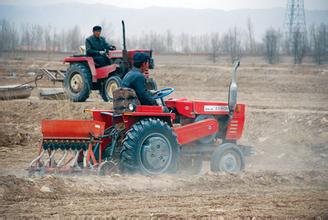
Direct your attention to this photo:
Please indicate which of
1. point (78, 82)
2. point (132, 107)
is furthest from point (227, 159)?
point (78, 82)

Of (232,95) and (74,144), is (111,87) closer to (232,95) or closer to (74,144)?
(232,95)

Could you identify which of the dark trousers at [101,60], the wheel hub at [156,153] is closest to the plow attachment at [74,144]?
the wheel hub at [156,153]

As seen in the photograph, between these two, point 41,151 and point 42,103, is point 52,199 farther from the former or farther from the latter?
point 42,103

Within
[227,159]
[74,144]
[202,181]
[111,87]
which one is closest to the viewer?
[202,181]

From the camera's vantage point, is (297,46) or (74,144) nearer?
(74,144)

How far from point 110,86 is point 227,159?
21.5 ft

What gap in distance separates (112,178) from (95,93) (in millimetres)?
13555

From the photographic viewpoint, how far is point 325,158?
13.8 m

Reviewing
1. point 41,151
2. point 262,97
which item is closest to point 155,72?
point 262,97

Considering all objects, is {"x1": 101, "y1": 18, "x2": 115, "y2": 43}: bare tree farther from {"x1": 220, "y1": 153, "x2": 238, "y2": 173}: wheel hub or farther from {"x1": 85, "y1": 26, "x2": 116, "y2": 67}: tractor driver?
{"x1": 220, "y1": 153, "x2": 238, "y2": 173}: wheel hub

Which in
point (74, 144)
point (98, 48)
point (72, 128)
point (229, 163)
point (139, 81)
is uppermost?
point (98, 48)

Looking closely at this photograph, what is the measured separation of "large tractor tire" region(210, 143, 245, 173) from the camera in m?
10.7

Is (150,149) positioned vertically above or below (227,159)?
above

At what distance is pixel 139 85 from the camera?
32.2 ft
